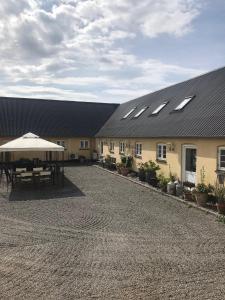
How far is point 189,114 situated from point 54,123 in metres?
18.5

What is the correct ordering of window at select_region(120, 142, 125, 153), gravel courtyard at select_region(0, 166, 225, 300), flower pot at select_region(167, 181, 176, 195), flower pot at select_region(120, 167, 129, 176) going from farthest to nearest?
window at select_region(120, 142, 125, 153)
flower pot at select_region(120, 167, 129, 176)
flower pot at select_region(167, 181, 176, 195)
gravel courtyard at select_region(0, 166, 225, 300)

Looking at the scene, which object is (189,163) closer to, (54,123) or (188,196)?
(188,196)

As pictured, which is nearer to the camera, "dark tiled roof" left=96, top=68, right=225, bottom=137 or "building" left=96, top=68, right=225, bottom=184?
"building" left=96, top=68, right=225, bottom=184

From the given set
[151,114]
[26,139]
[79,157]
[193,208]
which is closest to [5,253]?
[193,208]

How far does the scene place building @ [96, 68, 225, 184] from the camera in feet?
43.2

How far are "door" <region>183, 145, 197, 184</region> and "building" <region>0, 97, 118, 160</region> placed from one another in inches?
667

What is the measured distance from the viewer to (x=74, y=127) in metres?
32.0

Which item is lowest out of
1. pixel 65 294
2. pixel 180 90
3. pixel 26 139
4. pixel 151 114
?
pixel 65 294

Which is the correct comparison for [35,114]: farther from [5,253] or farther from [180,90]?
[5,253]

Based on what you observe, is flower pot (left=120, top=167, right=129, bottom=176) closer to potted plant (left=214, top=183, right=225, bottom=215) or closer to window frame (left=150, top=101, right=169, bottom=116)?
window frame (left=150, top=101, right=169, bottom=116)

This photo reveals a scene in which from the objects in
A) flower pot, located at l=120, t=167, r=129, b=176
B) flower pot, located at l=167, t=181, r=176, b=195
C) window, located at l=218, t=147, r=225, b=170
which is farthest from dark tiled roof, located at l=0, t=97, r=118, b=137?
window, located at l=218, t=147, r=225, b=170

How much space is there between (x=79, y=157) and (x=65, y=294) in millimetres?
25550

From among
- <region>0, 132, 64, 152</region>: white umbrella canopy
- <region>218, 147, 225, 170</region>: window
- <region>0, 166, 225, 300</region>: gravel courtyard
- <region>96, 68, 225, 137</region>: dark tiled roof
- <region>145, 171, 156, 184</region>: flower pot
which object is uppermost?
<region>96, 68, 225, 137</region>: dark tiled roof

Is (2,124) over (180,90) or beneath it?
beneath
